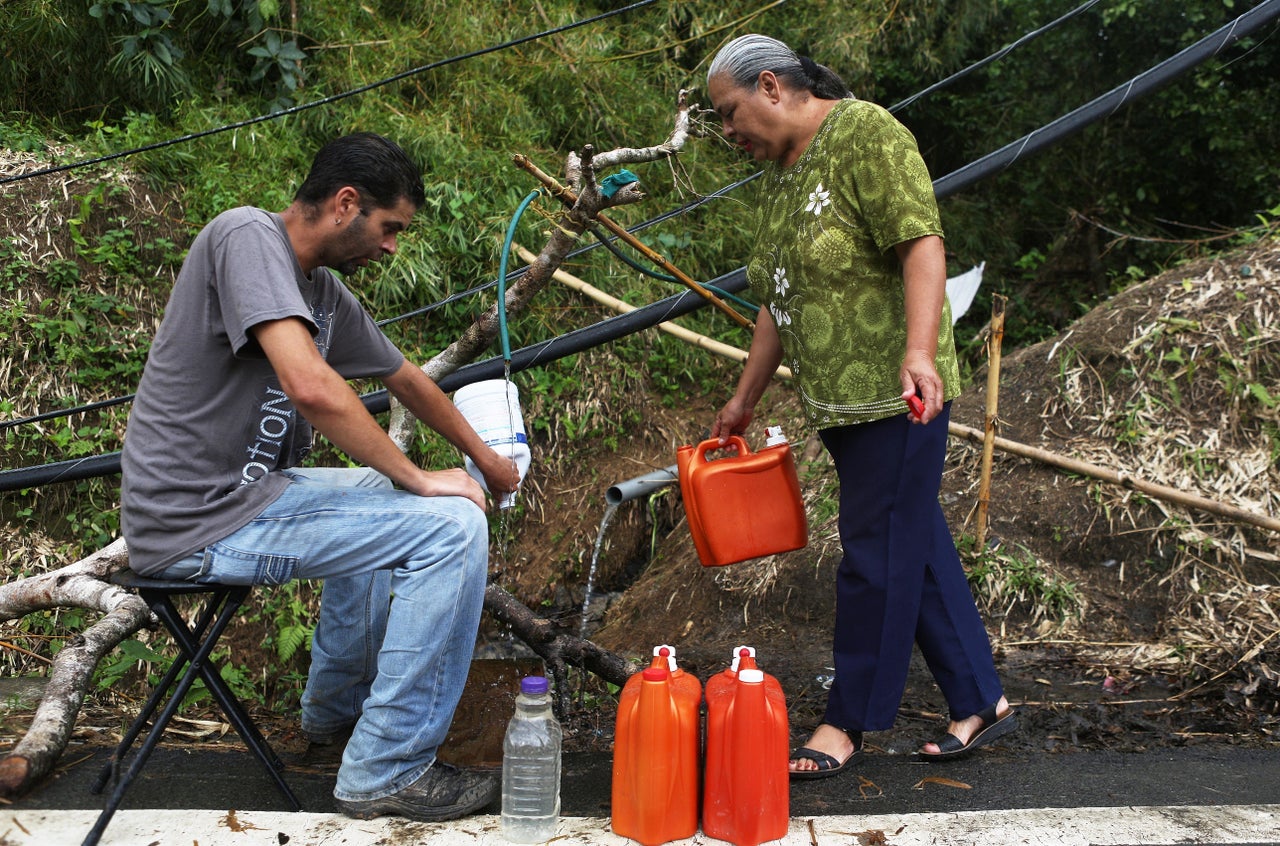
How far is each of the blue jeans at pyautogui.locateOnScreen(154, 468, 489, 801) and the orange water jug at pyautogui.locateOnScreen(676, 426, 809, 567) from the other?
0.77 m

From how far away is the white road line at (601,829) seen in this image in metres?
2.55

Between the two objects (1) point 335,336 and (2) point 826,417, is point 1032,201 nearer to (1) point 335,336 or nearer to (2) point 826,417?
(2) point 826,417

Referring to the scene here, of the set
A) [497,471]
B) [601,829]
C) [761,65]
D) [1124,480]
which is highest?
[761,65]

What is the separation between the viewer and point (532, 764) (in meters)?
2.64

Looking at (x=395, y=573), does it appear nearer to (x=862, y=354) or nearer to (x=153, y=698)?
(x=153, y=698)

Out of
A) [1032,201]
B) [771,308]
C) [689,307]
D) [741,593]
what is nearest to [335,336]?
[771,308]

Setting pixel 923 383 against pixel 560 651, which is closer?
pixel 923 383

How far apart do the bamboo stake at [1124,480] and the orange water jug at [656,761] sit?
8.69 feet

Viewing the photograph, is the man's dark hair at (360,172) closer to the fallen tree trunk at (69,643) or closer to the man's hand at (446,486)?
the man's hand at (446,486)

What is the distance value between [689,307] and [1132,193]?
549 centimetres

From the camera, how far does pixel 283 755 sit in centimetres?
325

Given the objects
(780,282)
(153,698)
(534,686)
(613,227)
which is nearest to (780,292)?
(780,282)

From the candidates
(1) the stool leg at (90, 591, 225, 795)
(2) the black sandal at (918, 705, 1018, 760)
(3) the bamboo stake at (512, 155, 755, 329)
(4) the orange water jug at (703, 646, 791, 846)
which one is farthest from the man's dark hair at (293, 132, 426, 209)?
(2) the black sandal at (918, 705, 1018, 760)

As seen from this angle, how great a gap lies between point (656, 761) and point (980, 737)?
1.14 meters
